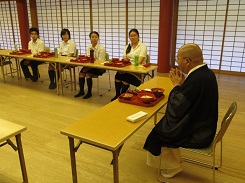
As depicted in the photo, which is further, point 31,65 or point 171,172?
point 31,65

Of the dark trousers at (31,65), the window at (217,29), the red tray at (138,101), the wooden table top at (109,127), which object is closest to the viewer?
the wooden table top at (109,127)

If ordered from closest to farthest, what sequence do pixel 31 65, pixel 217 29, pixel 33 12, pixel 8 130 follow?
pixel 8 130
pixel 31 65
pixel 217 29
pixel 33 12

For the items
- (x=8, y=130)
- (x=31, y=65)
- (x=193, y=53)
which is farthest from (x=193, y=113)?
(x=31, y=65)

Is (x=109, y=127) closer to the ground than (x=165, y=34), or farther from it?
closer to the ground

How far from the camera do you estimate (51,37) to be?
320 inches

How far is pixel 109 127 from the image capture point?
1632 millimetres

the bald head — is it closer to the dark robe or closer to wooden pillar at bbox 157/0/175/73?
the dark robe

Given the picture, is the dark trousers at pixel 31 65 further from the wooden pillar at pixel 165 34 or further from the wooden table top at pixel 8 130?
the wooden table top at pixel 8 130

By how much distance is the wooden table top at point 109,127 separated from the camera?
1.47 m

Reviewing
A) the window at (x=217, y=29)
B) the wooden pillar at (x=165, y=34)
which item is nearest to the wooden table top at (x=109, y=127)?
the wooden pillar at (x=165, y=34)

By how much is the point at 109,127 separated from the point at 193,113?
61 cm

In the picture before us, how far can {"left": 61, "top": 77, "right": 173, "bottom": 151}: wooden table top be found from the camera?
4.83ft

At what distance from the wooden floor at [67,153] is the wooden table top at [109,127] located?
0.65 meters

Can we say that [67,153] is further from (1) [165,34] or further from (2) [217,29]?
(2) [217,29]
